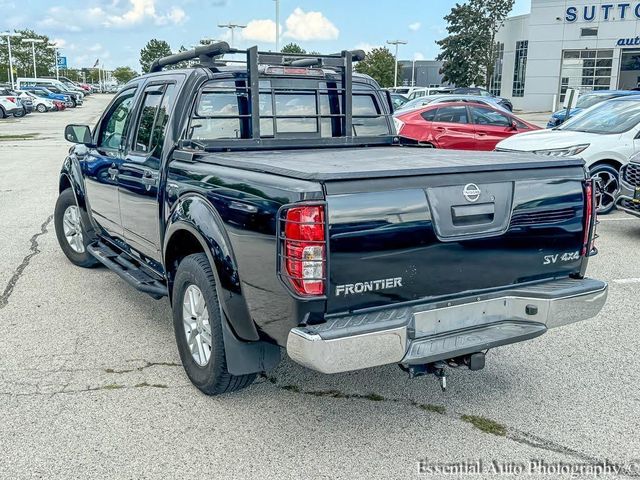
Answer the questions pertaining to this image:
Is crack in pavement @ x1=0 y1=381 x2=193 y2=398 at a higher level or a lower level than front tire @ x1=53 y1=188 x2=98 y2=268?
lower

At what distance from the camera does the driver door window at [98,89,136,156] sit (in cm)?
544

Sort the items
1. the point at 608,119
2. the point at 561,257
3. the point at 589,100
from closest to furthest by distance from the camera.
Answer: the point at 561,257
the point at 608,119
the point at 589,100

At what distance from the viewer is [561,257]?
3711 millimetres

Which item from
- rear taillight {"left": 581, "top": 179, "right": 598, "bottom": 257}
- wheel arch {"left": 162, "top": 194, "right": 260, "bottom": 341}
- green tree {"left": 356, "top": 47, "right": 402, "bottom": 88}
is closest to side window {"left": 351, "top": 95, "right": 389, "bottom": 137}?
wheel arch {"left": 162, "top": 194, "right": 260, "bottom": 341}

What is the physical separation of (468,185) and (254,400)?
72.0 inches

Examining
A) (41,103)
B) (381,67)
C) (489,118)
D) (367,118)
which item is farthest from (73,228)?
(381,67)

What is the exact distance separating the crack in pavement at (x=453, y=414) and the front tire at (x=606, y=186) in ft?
23.3

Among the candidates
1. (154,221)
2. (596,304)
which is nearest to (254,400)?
(154,221)

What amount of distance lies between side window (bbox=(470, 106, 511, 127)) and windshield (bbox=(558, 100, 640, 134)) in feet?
9.36

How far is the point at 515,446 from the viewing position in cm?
347

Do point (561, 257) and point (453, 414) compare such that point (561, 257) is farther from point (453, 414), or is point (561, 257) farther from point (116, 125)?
point (116, 125)

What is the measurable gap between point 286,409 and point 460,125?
37.2 feet

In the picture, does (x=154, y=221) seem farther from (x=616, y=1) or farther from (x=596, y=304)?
(x=616, y=1)

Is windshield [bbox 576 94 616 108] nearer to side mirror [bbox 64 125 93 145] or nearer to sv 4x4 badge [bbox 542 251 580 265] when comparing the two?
side mirror [bbox 64 125 93 145]
